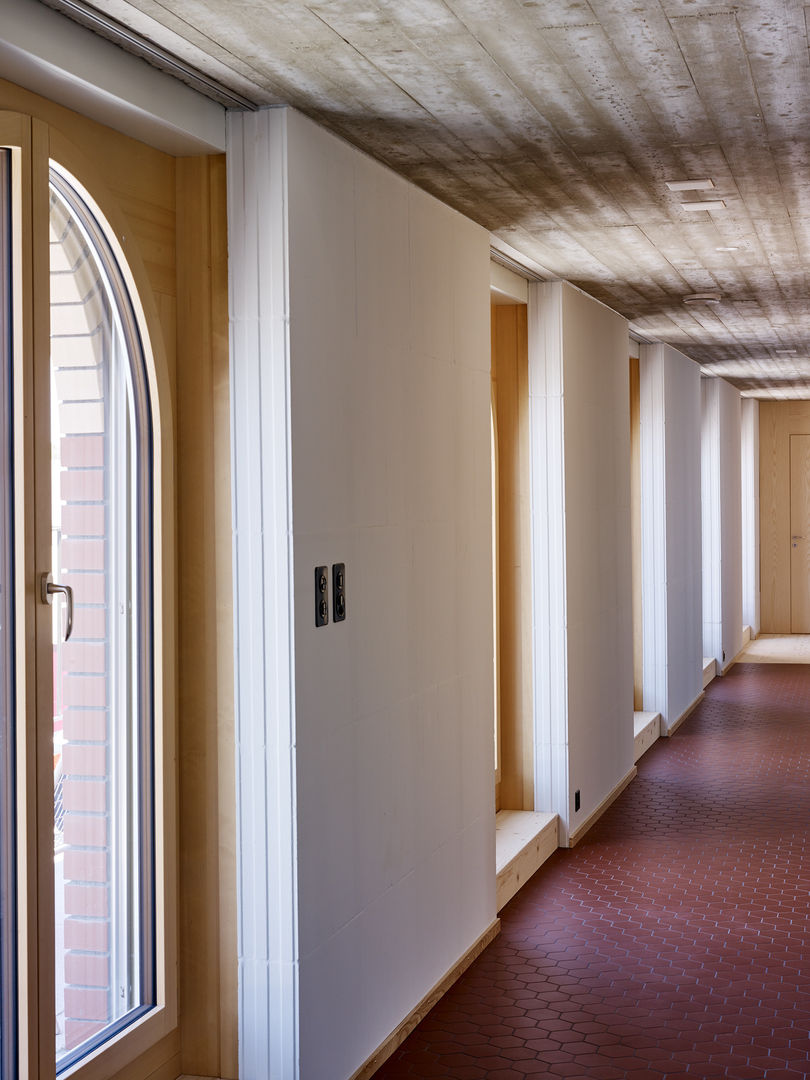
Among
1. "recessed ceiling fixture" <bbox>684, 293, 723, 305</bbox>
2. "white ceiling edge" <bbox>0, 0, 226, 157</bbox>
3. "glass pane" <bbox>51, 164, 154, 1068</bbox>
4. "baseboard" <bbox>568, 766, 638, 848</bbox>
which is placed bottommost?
"baseboard" <bbox>568, 766, 638, 848</bbox>

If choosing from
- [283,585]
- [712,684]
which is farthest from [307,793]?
[712,684]

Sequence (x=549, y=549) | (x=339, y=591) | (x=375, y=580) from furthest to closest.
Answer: (x=549, y=549), (x=375, y=580), (x=339, y=591)

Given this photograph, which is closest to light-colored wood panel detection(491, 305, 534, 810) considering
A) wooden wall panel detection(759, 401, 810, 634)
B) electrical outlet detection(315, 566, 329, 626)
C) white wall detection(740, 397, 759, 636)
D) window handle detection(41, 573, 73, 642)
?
electrical outlet detection(315, 566, 329, 626)

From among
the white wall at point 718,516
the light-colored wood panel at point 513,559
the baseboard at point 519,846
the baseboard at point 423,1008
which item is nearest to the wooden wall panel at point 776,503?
the white wall at point 718,516

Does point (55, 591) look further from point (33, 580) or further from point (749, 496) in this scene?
point (749, 496)

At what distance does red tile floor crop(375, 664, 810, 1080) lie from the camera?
161 inches

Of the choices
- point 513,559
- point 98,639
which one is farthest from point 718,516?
point 98,639

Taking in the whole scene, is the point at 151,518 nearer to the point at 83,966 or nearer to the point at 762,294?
the point at 83,966

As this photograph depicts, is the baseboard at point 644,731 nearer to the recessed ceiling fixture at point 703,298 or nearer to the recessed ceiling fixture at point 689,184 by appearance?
the recessed ceiling fixture at point 703,298

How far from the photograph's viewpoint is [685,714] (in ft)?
34.7

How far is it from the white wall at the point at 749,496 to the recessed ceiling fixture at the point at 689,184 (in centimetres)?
1167

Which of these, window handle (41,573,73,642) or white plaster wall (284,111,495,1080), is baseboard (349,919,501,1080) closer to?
white plaster wall (284,111,495,1080)

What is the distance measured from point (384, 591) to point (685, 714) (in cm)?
705

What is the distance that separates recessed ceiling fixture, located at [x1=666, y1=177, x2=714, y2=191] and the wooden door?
41.3 ft
